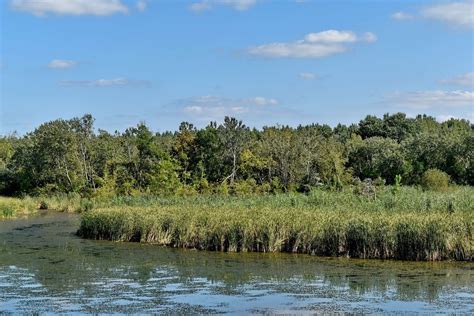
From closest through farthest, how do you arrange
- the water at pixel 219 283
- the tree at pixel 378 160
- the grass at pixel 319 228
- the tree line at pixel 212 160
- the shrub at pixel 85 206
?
1. the water at pixel 219 283
2. the grass at pixel 319 228
3. the shrub at pixel 85 206
4. the tree line at pixel 212 160
5. the tree at pixel 378 160

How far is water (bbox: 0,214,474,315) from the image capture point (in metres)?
13.2

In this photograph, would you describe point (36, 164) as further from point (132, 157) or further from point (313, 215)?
point (313, 215)

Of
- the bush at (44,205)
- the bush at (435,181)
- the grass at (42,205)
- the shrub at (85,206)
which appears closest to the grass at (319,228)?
the grass at (42,205)

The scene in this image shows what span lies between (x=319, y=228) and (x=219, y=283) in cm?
574

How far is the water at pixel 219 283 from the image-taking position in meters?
13.2

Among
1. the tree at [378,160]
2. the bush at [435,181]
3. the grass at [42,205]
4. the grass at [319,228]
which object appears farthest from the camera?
the tree at [378,160]

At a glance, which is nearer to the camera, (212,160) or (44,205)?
(44,205)

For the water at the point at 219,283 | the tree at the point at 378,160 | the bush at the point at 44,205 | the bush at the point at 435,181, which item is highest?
the tree at the point at 378,160

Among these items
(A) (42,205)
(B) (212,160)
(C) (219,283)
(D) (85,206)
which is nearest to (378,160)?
(B) (212,160)

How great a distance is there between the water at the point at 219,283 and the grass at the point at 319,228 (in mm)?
705

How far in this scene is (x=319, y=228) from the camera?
816 inches

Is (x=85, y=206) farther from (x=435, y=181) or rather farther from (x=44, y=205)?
(x=435, y=181)

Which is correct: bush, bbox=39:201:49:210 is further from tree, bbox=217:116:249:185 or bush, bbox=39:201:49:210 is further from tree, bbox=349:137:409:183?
tree, bbox=349:137:409:183

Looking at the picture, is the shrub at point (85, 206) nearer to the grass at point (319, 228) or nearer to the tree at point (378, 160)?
the grass at point (319, 228)
